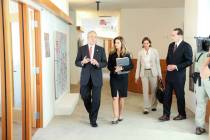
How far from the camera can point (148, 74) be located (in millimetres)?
5844

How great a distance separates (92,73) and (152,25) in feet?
16.9

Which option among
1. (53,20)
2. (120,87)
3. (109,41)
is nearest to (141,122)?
(120,87)

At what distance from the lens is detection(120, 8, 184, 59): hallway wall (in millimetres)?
9438

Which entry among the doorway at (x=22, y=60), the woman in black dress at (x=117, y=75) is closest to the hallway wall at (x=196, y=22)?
the woman in black dress at (x=117, y=75)

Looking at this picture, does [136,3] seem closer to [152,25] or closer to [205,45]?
[152,25]

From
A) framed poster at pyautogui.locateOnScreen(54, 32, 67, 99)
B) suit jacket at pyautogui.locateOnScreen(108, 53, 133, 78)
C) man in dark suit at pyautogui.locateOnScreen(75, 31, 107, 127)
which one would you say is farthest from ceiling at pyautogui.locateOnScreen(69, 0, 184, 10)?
man in dark suit at pyautogui.locateOnScreen(75, 31, 107, 127)

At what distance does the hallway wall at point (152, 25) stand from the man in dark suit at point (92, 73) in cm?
473

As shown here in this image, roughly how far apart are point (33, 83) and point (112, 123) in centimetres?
152

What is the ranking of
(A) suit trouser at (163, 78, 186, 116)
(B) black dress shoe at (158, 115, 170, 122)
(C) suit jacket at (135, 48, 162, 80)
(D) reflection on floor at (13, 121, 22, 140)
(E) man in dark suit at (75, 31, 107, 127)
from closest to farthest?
(D) reflection on floor at (13, 121, 22, 140) < (E) man in dark suit at (75, 31, 107, 127) < (A) suit trouser at (163, 78, 186, 116) < (B) black dress shoe at (158, 115, 170, 122) < (C) suit jacket at (135, 48, 162, 80)

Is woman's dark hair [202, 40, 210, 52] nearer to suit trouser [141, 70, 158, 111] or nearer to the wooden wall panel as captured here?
suit trouser [141, 70, 158, 111]

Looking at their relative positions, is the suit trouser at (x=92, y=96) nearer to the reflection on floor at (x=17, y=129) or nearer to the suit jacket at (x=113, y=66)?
the suit jacket at (x=113, y=66)

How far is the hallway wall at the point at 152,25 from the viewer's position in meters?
9.44

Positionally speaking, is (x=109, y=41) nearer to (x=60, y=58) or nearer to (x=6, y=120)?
(x=60, y=58)

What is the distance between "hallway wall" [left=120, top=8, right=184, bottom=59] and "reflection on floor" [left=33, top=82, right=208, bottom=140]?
12.9 feet
